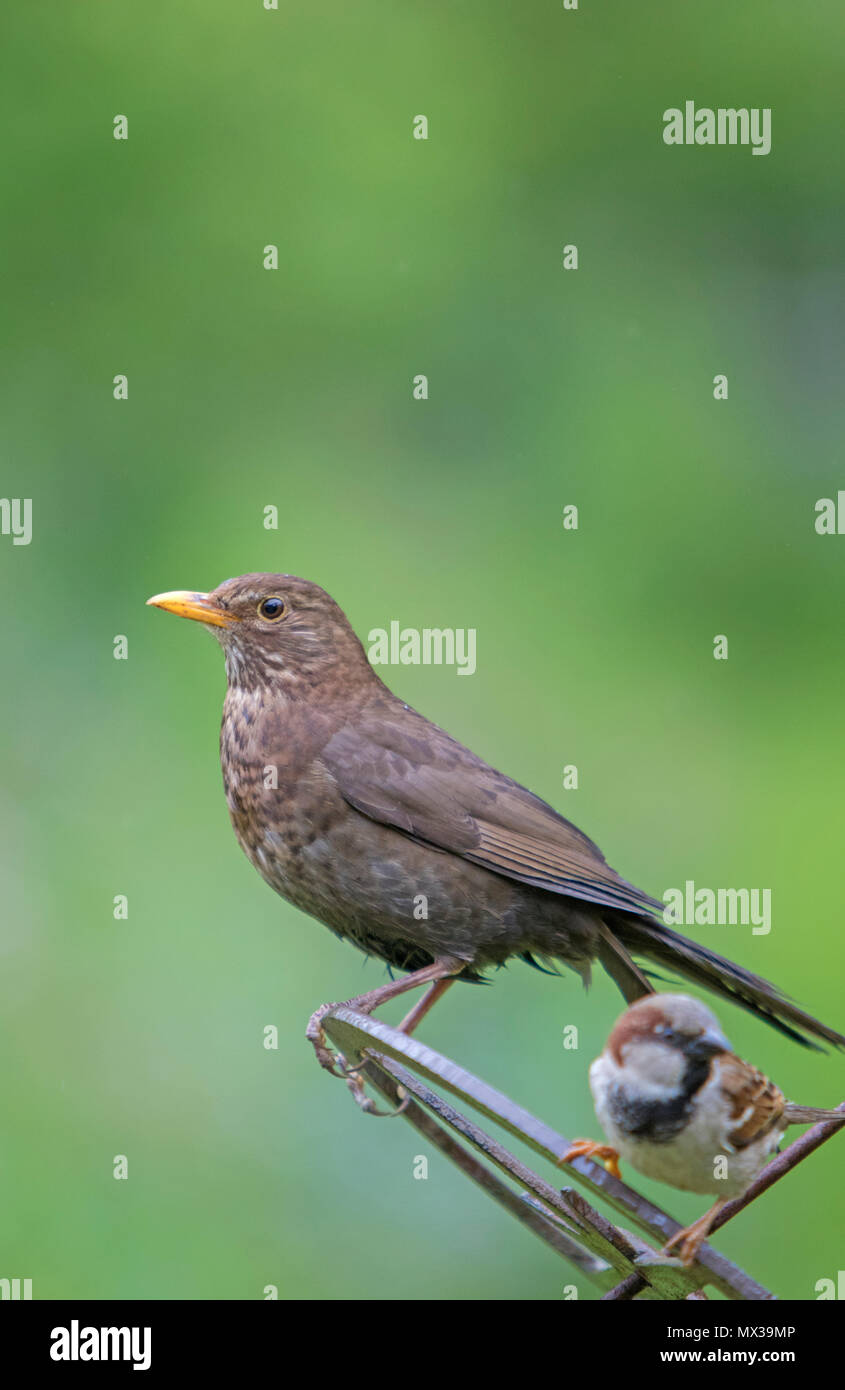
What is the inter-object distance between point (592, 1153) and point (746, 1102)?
18 cm

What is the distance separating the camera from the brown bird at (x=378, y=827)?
2633mm

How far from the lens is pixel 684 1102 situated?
154 centimetres

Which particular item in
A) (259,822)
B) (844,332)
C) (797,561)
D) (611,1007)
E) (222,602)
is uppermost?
(844,332)

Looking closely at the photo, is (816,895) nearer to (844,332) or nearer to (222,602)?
(844,332)

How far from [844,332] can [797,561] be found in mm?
933

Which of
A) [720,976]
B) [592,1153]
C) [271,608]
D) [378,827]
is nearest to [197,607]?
[271,608]

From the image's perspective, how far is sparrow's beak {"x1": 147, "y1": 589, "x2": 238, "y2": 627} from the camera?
265 centimetres

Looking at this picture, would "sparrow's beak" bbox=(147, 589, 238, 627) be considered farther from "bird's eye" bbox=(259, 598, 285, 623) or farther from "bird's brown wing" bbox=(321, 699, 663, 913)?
"bird's brown wing" bbox=(321, 699, 663, 913)

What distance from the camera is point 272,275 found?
606 centimetres

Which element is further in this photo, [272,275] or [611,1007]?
[272,275]

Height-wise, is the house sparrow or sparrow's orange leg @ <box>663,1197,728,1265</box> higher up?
the house sparrow

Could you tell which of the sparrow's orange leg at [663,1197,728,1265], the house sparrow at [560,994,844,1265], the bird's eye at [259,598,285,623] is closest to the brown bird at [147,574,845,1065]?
the bird's eye at [259,598,285,623]

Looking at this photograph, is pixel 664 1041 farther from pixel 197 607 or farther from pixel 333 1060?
pixel 197 607
